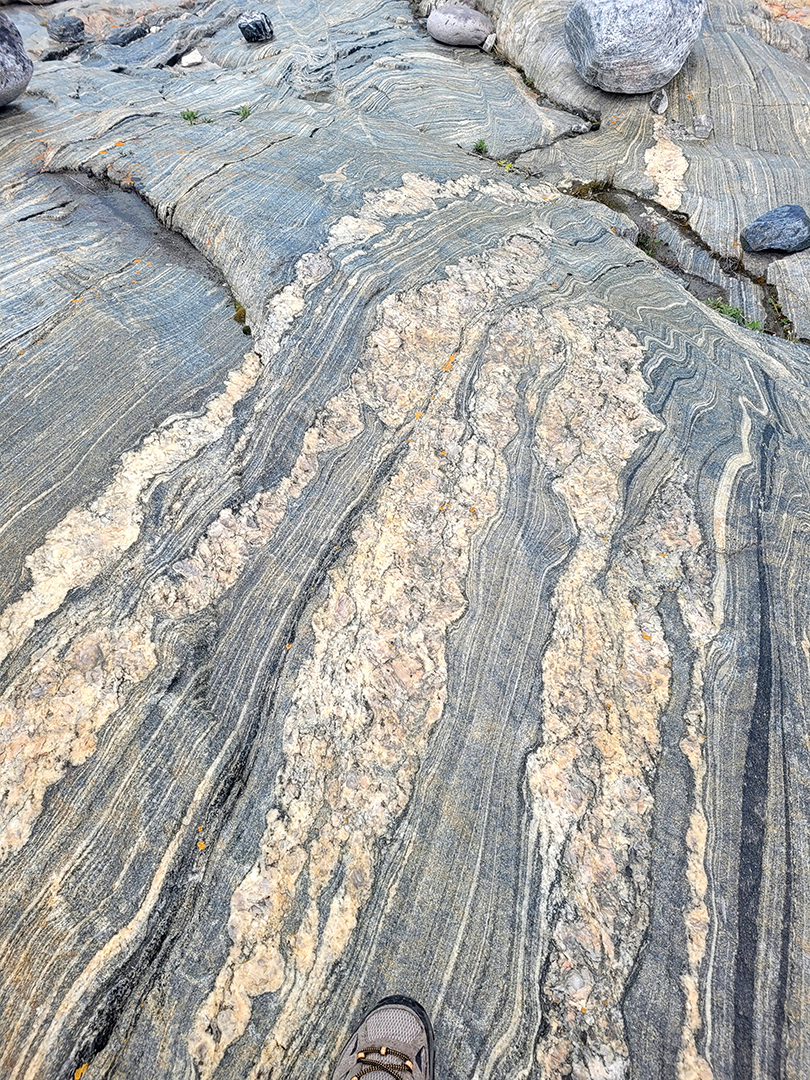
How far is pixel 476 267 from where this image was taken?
689 centimetres

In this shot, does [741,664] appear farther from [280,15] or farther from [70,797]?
[280,15]

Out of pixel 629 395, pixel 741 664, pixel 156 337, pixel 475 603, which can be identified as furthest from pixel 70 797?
pixel 629 395

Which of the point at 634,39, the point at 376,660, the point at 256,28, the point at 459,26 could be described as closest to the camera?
the point at 376,660

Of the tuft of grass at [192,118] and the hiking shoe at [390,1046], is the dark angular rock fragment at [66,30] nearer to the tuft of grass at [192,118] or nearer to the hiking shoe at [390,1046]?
the tuft of grass at [192,118]

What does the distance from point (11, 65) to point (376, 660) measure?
10878mm

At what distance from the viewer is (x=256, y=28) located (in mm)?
12977

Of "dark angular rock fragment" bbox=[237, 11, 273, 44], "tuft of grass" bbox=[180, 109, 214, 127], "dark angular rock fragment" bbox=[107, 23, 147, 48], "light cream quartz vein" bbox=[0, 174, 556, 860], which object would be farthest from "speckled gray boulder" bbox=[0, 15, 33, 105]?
"light cream quartz vein" bbox=[0, 174, 556, 860]

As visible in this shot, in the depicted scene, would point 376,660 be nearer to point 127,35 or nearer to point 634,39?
point 634,39

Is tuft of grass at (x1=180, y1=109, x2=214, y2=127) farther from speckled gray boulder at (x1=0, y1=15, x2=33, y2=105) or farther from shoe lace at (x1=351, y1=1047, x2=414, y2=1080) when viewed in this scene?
shoe lace at (x1=351, y1=1047, x2=414, y2=1080)

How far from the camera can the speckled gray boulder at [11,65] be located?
8.83 meters

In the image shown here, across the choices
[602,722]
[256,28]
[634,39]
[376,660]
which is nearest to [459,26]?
[634,39]

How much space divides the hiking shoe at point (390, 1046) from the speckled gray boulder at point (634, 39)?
13988mm

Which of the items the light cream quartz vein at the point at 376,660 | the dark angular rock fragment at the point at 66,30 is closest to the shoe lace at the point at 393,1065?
the light cream quartz vein at the point at 376,660

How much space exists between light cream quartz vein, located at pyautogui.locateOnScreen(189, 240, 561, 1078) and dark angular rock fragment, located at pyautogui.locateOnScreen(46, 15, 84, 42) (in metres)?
14.7
